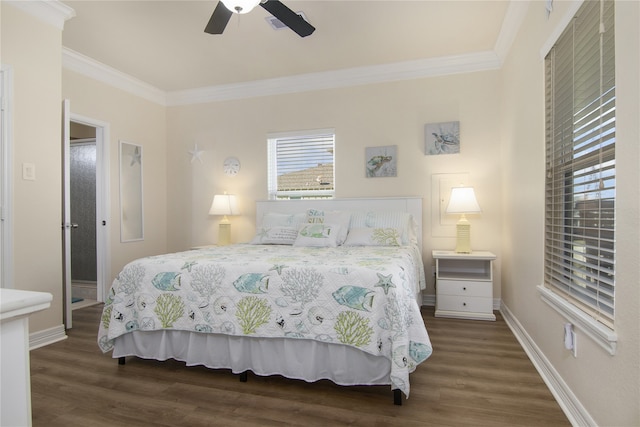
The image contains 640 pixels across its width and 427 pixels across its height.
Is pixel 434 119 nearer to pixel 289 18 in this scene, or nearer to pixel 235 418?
pixel 289 18

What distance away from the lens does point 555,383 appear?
6.59 feet

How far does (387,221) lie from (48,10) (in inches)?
135

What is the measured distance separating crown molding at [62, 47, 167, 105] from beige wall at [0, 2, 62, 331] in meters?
0.78

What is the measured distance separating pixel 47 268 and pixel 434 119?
3966 millimetres

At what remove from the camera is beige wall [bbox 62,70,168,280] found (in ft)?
12.8

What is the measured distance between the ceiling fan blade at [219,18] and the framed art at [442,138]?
94.9 inches

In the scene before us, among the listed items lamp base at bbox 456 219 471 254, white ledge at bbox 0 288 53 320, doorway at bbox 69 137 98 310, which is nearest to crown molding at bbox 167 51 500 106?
doorway at bbox 69 137 98 310

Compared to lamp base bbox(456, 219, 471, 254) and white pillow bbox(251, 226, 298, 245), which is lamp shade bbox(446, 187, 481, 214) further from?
white pillow bbox(251, 226, 298, 245)

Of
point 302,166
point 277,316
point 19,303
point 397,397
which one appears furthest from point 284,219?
point 19,303

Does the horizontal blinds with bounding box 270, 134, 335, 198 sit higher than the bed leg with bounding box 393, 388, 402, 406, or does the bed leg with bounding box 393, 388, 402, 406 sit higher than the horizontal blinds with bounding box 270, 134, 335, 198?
the horizontal blinds with bounding box 270, 134, 335, 198

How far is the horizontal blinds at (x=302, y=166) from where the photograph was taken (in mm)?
4355

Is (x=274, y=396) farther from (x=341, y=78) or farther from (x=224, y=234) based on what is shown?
(x=341, y=78)

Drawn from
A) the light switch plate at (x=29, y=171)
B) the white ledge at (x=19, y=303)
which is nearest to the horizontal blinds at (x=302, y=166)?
the light switch plate at (x=29, y=171)

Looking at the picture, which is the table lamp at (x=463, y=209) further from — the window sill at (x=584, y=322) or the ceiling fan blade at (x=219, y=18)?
the ceiling fan blade at (x=219, y=18)
